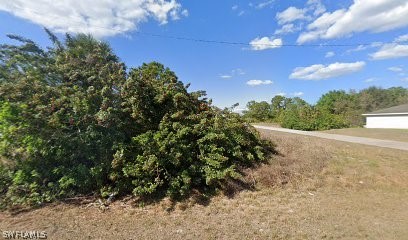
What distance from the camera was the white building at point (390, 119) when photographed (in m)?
24.0

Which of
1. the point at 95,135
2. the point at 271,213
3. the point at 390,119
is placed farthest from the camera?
the point at 390,119

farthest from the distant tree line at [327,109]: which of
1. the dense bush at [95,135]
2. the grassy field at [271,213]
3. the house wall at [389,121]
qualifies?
the dense bush at [95,135]

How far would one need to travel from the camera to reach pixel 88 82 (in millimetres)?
6309

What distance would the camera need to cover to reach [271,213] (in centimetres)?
509

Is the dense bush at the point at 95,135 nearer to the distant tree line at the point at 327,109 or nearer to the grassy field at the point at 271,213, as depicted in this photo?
the grassy field at the point at 271,213

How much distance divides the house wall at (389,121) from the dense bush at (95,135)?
959 inches

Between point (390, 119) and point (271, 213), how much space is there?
26541 millimetres

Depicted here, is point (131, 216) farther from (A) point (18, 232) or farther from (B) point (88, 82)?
(B) point (88, 82)

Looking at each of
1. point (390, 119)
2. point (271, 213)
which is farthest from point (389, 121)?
point (271, 213)

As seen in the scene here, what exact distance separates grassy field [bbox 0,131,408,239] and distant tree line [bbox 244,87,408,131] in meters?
9.55

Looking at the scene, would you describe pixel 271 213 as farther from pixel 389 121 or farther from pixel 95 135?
pixel 389 121

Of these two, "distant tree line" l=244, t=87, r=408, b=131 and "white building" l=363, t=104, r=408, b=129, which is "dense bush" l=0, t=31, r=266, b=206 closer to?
"distant tree line" l=244, t=87, r=408, b=131

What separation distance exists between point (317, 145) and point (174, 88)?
5.94 m

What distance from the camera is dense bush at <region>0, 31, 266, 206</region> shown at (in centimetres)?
537
